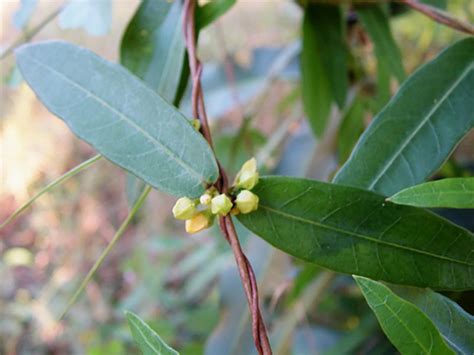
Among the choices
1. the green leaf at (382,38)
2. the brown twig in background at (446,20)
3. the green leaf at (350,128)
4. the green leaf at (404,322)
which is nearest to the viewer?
the green leaf at (404,322)

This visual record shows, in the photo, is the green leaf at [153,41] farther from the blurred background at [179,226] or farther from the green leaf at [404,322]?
the green leaf at [404,322]

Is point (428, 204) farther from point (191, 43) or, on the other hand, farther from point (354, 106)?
point (354, 106)

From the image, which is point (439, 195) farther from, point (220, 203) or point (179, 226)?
point (179, 226)

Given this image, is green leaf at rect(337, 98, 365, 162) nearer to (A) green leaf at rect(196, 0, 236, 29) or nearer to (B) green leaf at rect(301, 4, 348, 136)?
(B) green leaf at rect(301, 4, 348, 136)

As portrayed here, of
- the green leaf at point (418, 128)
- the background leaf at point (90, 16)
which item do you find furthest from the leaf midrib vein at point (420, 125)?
the background leaf at point (90, 16)

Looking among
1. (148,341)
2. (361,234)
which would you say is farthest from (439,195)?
(148,341)

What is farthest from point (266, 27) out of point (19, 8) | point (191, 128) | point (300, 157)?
point (191, 128)

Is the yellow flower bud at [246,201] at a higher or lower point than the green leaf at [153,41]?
lower

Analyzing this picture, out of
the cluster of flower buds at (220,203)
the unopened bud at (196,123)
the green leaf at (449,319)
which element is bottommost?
the green leaf at (449,319)
